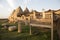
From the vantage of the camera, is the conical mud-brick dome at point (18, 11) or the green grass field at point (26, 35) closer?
the green grass field at point (26, 35)

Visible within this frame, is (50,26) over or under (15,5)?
under

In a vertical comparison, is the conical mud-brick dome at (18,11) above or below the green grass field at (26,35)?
above

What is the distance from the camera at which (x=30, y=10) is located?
2508mm

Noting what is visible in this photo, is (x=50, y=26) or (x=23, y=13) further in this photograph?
(x=23, y=13)

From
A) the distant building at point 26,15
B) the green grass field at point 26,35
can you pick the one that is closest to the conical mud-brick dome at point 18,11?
the distant building at point 26,15

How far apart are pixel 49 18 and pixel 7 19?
76 cm

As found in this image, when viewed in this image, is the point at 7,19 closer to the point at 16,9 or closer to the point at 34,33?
the point at 16,9

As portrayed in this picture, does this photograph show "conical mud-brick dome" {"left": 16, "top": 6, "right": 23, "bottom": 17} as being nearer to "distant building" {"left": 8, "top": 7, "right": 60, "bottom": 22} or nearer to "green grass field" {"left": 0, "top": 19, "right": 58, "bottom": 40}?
"distant building" {"left": 8, "top": 7, "right": 60, "bottom": 22}

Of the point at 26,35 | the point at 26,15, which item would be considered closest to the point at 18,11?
the point at 26,15

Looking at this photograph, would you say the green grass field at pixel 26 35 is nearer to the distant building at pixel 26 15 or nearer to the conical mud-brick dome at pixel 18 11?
the distant building at pixel 26 15

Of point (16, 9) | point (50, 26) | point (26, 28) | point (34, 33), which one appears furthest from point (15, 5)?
point (50, 26)

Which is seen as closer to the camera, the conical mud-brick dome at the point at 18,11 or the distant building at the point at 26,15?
the distant building at the point at 26,15

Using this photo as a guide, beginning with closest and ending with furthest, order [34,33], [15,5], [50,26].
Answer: [50,26] < [34,33] < [15,5]

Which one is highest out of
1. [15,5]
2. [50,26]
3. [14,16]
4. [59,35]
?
[15,5]
